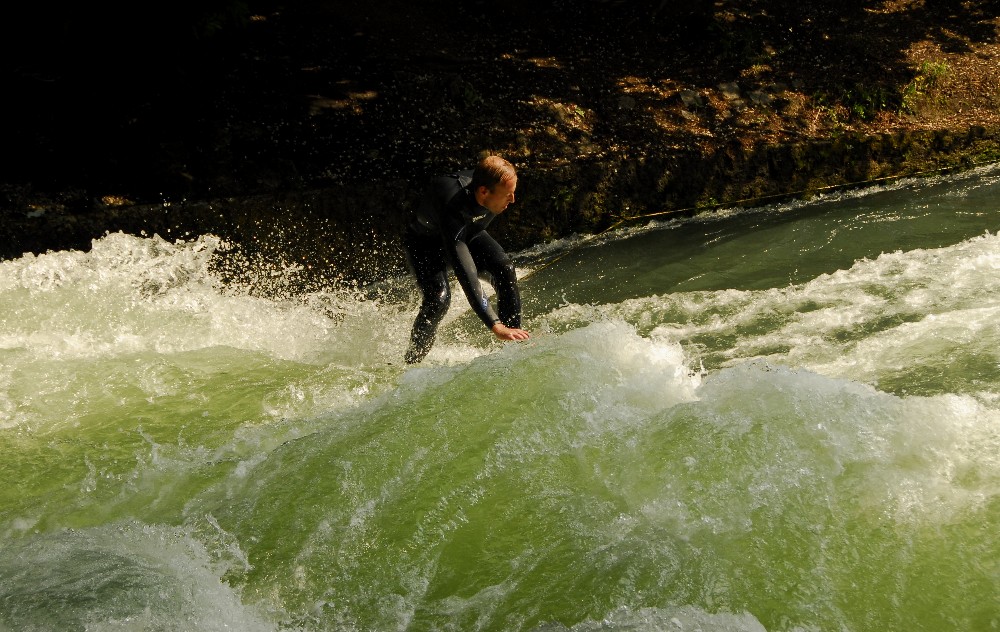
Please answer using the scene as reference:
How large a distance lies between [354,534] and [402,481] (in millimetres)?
425

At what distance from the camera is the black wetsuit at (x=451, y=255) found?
574 centimetres

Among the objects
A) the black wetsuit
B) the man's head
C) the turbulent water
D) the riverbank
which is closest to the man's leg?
the black wetsuit

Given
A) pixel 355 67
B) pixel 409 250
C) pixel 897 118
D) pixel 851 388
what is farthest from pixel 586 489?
pixel 897 118

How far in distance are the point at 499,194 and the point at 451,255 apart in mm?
529

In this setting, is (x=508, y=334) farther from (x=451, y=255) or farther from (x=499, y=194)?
(x=499, y=194)

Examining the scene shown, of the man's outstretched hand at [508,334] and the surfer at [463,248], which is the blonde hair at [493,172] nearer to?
the surfer at [463,248]

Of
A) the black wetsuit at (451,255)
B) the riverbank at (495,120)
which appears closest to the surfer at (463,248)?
the black wetsuit at (451,255)

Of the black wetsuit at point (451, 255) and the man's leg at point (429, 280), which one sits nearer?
the black wetsuit at point (451, 255)

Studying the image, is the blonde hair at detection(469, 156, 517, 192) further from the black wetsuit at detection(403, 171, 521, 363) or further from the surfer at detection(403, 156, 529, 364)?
the black wetsuit at detection(403, 171, 521, 363)

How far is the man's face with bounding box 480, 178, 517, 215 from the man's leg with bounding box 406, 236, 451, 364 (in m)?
0.66

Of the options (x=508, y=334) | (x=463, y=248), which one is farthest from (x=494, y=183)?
(x=508, y=334)

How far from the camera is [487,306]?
5.69 meters

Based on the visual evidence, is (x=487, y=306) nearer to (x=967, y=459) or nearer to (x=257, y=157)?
(x=967, y=459)

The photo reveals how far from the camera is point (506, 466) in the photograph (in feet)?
14.4
